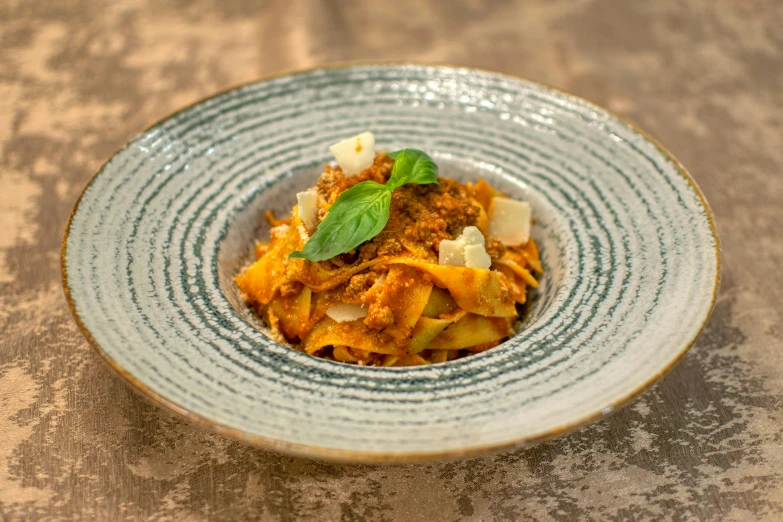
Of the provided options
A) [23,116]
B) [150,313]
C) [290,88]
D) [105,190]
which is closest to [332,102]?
[290,88]

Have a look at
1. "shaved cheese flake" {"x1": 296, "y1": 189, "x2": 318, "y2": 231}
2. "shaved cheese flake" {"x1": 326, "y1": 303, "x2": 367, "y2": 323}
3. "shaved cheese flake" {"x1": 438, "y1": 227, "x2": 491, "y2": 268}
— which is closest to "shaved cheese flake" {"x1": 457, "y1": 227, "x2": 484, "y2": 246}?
"shaved cheese flake" {"x1": 438, "y1": 227, "x2": 491, "y2": 268}

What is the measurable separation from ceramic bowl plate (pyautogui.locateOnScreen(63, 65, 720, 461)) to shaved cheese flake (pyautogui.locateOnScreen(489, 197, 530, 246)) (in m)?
0.13

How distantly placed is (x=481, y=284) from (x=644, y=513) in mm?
992

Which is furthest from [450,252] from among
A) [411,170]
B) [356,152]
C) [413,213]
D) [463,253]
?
[356,152]

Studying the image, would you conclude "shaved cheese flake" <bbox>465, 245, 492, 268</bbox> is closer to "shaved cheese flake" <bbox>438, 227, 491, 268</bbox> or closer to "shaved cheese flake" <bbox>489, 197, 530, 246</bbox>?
"shaved cheese flake" <bbox>438, 227, 491, 268</bbox>

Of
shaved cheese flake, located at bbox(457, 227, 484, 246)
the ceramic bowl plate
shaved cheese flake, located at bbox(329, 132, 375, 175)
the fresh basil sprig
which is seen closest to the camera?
the ceramic bowl plate

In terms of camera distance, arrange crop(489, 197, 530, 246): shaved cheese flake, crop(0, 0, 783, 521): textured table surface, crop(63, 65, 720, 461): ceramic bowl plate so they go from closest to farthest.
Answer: crop(63, 65, 720, 461): ceramic bowl plate
crop(0, 0, 783, 521): textured table surface
crop(489, 197, 530, 246): shaved cheese flake

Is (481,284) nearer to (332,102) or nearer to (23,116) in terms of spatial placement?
(332,102)

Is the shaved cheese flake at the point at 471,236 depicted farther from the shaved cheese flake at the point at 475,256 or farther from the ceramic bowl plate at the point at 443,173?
the ceramic bowl plate at the point at 443,173

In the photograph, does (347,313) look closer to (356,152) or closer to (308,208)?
(308,208)

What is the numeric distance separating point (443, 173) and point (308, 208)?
97 cm

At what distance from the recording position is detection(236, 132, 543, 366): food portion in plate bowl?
285cm

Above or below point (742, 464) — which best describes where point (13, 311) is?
below

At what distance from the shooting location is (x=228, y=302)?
281cm
